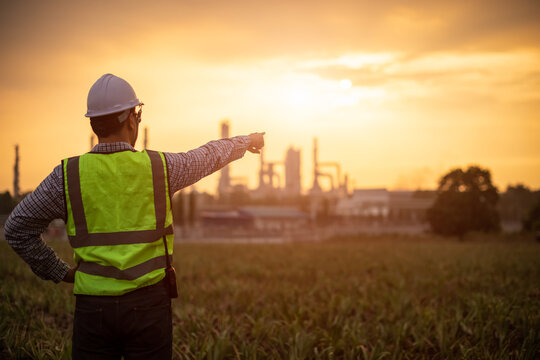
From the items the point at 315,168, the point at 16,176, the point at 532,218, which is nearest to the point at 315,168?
the point at 315,168

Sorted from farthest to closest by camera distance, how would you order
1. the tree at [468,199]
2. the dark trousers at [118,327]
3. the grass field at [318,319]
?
the tree at [468,199] → the grass field at [318,319] → the dark trousers at [118,327]

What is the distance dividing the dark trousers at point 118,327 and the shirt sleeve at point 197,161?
738mm

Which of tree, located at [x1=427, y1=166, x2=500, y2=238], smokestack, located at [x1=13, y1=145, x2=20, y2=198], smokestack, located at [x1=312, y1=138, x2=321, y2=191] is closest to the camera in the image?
smokestack, located at [x1=13, y1=145, x2=20, y2=198]

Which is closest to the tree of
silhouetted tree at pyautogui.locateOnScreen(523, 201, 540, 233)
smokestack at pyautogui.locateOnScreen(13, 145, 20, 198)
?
silhouetted tree at pyautogui.locateOnScreen(523, 201, 540, 233)

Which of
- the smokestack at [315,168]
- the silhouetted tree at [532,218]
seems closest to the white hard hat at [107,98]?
the silhouetted tree at [532,218]

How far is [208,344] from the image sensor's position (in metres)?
5.25

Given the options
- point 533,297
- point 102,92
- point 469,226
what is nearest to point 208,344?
point 102,92

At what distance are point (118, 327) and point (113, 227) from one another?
0.60 meters

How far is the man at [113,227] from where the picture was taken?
2.49m

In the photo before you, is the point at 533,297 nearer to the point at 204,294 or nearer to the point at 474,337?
the point at 474,337

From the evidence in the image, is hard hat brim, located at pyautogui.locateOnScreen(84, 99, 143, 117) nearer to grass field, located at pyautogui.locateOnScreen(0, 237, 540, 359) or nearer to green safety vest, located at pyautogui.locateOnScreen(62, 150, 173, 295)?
green safety vest, located at pyautogui.locateOnScreen(62, 150, 173, 295)

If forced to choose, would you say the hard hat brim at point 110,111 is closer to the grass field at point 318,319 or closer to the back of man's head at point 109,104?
the back of man's head at point 109,104

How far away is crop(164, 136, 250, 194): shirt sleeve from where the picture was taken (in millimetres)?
2728

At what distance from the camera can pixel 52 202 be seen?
8.41 ft
